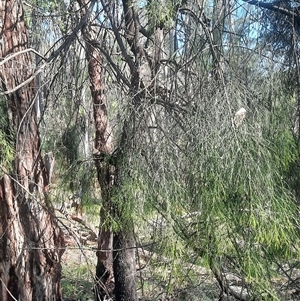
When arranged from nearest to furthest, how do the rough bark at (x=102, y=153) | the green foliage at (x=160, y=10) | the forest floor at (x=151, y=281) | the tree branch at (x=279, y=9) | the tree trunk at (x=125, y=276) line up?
1. the green foliage at (x=160, y=10)
2. the tree branch at (x=279, y=9)
3. the rough bark at (x=102, y=153)
4. the forest floor at (x=151, y=281)
5. the tree trunk at (x=125, y=276)

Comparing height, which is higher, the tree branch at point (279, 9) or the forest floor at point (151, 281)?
the tree branch at point (279, 9)

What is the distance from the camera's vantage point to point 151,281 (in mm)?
4617

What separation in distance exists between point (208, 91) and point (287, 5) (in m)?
0.92

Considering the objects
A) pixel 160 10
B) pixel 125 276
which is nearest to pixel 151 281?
pixel 125 276

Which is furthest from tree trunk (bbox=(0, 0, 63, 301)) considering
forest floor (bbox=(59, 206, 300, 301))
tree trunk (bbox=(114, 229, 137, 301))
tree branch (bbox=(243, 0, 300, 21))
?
tree branch (bbox=(243, 0, 300, 21))

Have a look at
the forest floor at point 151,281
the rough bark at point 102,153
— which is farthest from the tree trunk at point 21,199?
the rough bark at point 102,153

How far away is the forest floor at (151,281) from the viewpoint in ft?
10.3

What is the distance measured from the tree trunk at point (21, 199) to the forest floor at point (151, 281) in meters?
0.22

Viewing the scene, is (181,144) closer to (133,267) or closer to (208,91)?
(208,91)

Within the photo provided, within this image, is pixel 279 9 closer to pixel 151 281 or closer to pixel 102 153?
pixel 102 153

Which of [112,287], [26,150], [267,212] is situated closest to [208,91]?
[267,212]

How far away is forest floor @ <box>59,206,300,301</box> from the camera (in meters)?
3.14

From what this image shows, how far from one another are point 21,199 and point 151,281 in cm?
200

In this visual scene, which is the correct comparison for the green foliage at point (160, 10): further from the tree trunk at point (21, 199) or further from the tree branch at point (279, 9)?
the tree trunk at point (21, 199)
